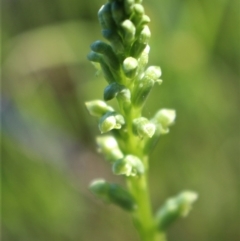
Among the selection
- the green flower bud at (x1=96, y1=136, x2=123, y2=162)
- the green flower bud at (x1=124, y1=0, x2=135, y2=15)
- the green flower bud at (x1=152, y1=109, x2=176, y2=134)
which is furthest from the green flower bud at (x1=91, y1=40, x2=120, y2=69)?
the green flower bud at (x1=96, y1=136, x2=123, y2=162)

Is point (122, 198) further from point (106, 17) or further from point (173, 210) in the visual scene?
point (106, 17)

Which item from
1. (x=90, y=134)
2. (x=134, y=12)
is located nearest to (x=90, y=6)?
(x=90, y=134)

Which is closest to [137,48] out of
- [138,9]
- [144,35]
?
[144,35]

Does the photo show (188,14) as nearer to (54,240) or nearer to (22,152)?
(22,152)

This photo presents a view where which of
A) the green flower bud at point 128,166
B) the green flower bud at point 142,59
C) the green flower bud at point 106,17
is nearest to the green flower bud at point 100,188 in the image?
the green flower bud at point 128,166

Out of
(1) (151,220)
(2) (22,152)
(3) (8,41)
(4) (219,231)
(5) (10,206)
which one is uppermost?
(3) (8,41)

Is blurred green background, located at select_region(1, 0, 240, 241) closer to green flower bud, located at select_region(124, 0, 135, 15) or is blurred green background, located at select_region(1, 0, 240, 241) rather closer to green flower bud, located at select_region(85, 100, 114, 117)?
green flower bud, located at select_region(85, 100, 114, 117)
